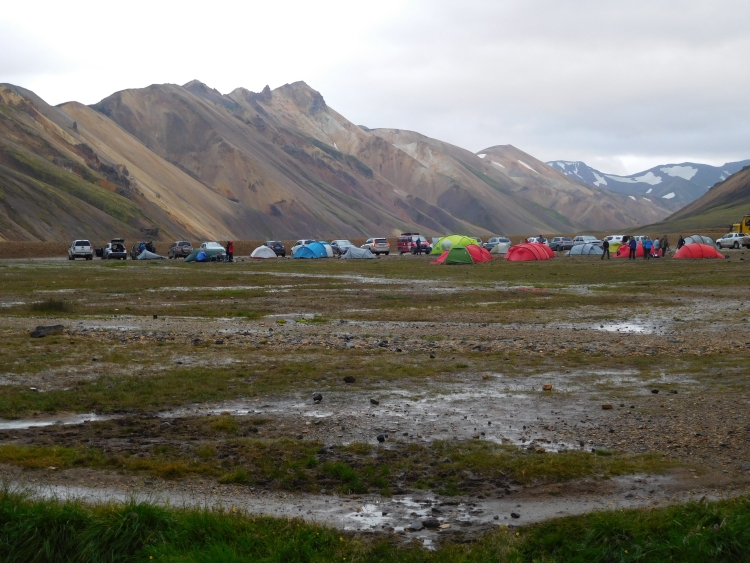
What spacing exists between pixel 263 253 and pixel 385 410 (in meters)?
66.2

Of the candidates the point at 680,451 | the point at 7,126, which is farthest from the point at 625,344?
the point at 7,126

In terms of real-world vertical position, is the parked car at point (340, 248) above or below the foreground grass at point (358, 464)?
above

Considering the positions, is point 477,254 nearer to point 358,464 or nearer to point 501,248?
point 501,248

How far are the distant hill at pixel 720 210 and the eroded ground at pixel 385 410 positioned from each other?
142 m

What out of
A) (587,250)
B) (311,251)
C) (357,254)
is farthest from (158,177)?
(587,250)

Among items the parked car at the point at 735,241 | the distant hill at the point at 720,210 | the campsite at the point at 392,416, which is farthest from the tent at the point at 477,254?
the distant hill at the point at 720,210

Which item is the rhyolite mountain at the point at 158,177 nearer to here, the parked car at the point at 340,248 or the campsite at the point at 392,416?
the parked car at the point at 340,248

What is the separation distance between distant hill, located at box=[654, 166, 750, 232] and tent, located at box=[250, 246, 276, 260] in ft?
329

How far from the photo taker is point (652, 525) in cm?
671

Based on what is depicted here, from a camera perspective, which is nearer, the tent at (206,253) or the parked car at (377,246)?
the tent at (206,253)

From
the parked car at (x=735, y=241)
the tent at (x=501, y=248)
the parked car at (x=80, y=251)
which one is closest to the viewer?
the parked car at (x=80, y=251)

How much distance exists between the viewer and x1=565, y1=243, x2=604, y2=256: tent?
7381 centimetres

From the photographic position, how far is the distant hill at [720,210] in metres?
160

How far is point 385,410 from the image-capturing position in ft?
37.6
